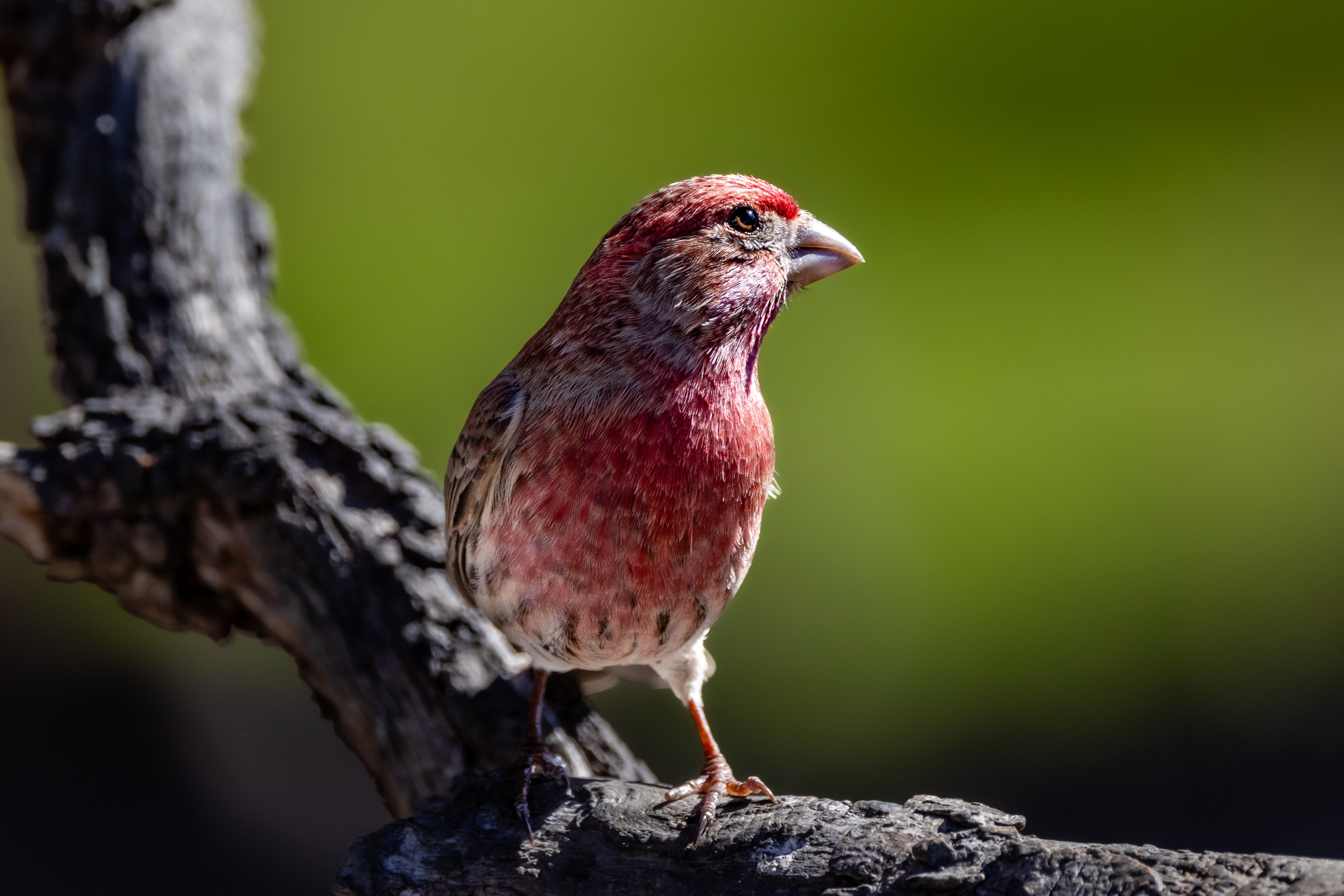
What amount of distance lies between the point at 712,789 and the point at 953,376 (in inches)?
138

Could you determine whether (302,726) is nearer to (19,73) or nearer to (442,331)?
(442,331)

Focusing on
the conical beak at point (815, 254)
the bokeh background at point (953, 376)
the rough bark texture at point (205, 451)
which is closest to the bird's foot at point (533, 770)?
the rough bark texture at point (205, 451)

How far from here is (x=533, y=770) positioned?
2.61m

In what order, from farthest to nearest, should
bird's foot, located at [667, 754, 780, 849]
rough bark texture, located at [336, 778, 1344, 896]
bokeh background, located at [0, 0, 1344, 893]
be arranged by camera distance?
bokeh background, located at [0, 0, 1344, 893] < bird's foot, located at [667, 754, 780, 849] < rough bark texture, located at [336, 778, 1344, 896]

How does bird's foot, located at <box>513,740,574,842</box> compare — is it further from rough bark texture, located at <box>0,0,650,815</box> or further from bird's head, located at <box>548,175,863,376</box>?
bird's head, located at <box>548,175,863,376</box>

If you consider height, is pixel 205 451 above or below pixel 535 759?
above


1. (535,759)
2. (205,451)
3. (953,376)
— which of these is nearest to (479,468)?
(535,759)

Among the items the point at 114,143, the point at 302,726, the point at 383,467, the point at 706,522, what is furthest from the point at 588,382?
the point at 302,726

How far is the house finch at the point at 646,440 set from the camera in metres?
2.36

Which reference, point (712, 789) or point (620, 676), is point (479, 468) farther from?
point (712, 789)

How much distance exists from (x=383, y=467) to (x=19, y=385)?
4.05 metres

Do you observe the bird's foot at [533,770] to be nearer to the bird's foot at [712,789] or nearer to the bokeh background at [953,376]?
the bird's foot at [712,789]

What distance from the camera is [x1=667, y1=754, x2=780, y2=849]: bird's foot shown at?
2.33 meters

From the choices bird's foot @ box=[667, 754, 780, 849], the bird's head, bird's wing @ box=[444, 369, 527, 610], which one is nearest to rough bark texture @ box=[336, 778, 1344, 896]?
bird's foot @ box=[667, 754, 780, 849]
